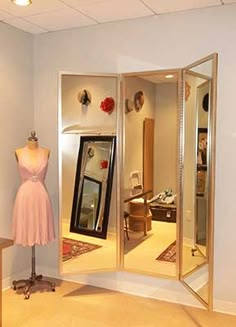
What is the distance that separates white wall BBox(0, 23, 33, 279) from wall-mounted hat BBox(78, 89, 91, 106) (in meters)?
0.64

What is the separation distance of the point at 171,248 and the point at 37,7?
2.38 m

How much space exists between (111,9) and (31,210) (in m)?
1.86

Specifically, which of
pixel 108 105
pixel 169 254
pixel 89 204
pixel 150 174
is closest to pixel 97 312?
pixel 169 254

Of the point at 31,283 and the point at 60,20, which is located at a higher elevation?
the point at 60,20

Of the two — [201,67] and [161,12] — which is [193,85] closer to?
[201,67]

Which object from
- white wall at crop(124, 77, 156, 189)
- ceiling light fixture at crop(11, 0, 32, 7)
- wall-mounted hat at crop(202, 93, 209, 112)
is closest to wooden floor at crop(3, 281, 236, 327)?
white wall at crop(124, 77, 156, 189)

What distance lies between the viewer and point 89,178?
3490 mm

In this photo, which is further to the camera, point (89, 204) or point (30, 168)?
point (89, 204)

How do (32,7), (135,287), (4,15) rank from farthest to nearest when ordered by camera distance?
(135,287) → (4,15) → (32,7)

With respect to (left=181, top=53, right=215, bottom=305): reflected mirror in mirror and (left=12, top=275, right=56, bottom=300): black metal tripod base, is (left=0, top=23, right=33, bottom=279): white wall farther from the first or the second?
(left=181, top=53, right=215, bottom=305): reflected mirror in mirror

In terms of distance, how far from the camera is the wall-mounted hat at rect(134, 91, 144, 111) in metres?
3.48

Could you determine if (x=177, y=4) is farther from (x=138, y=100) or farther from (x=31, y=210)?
(x=31, y=210)

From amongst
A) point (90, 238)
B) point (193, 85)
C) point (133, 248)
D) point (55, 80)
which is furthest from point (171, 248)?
point (55, 80)

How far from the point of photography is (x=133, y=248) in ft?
11.7
